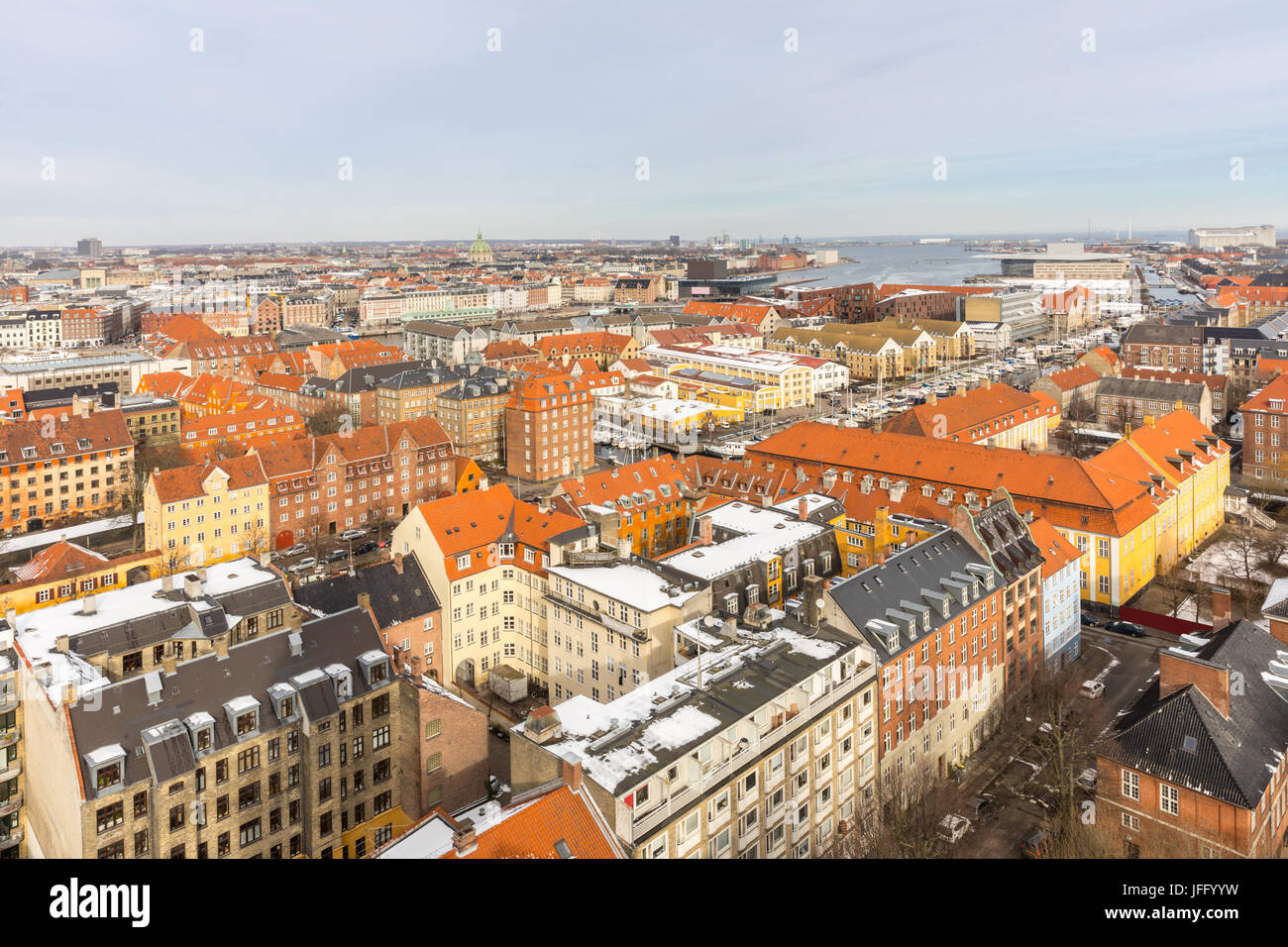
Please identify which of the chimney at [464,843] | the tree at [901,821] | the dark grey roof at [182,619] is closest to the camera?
the chimney at [464,843]

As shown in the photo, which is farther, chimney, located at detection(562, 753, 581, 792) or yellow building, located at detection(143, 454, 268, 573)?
yellow building, located at detection(143, 454, 268, 573)

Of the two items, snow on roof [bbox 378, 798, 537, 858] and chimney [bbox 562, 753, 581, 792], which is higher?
A: chimney [bbox 562, 753, 581, 792]

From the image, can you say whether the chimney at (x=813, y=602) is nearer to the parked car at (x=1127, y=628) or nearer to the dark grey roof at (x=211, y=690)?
the dark grey roof at (x=211, y=690)

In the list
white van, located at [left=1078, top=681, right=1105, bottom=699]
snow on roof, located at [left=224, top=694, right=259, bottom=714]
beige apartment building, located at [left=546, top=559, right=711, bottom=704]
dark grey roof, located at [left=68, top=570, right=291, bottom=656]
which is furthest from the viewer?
white van, located at [left=1078, top=681, right=1105, bottom=699]

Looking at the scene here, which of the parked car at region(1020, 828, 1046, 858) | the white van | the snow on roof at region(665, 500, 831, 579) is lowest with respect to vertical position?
the parked car at region(1020, 828, 1046, 858)

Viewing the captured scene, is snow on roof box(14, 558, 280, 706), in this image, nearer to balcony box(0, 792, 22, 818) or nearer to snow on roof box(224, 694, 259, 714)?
snow on roof box(224, 694, 259, 714)

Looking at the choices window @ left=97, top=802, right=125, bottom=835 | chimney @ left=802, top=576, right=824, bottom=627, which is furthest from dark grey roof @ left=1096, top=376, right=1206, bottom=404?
window @ left=97, top=802, right=125, bottom=835

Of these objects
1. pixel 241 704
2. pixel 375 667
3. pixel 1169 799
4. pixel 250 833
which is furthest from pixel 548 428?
pixel 1169 799

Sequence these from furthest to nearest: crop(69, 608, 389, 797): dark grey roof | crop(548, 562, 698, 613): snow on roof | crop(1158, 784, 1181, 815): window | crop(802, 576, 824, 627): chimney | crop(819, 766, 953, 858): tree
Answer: crop(548, 562, 698, 613): snow on roof < crop(802, 576, 824, 627): chimney < crop(69, 608, 389, 797): dark grey roof < crop(1158, 784, 1181, 815): window < crop(819, 766, 953, 858): tree

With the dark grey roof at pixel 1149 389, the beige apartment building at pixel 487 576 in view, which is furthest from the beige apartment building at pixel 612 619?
the dark grey roof at pixel 1149 389

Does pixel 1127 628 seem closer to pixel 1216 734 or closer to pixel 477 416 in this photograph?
pixel 1216 734
